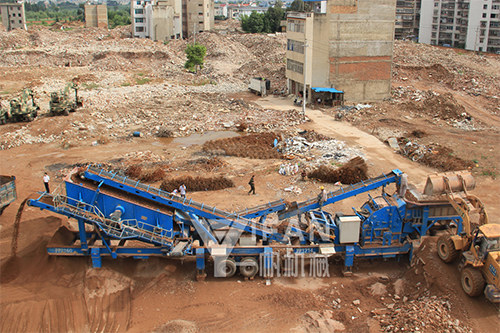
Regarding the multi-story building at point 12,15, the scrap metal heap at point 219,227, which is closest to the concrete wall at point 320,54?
the scrap metal heap at point 219,227

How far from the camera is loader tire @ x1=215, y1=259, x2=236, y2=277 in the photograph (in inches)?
489

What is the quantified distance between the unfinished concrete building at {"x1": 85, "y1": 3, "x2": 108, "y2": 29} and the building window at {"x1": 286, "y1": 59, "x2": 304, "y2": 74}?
67.5 meters

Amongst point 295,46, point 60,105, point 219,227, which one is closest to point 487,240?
point 219,227

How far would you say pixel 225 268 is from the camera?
12.5 m

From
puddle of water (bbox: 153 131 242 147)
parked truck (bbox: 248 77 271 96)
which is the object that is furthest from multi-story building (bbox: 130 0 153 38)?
Answer: puddle of water (bbox: 153 131 242 147)

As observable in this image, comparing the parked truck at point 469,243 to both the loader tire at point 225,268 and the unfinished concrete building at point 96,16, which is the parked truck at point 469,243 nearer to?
the loader tire at point 225,268

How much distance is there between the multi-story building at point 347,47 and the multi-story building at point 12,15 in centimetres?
7048

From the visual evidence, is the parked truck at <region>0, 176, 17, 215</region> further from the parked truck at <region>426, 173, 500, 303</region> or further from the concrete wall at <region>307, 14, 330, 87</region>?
the concrete wall at <region>307, 14, 330, 87</region>

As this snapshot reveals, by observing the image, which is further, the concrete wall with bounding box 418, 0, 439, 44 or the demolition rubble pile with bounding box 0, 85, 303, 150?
the concrete wall with bounding box 418, 0, 439, 44

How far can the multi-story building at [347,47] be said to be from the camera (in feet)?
115

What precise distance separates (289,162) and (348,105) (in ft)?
48.1

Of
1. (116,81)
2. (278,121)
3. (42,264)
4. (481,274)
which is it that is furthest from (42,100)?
(481,274)

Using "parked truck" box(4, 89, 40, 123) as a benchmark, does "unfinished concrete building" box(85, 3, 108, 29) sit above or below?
above

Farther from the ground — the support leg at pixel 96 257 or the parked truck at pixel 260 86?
the parked truck at pixel 260 86
